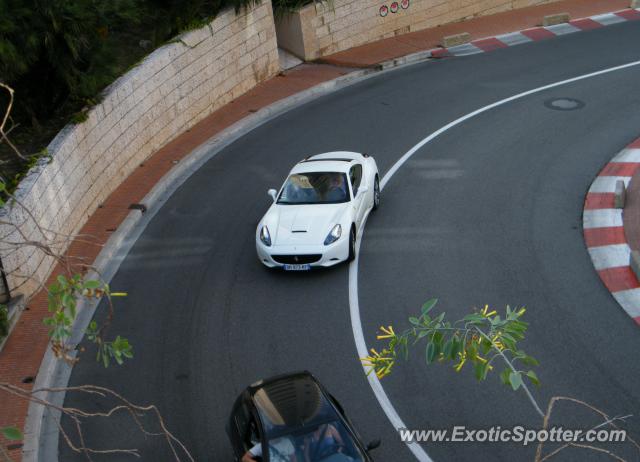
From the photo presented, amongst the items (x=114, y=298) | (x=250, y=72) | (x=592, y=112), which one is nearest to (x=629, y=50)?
(x=592, y=112)

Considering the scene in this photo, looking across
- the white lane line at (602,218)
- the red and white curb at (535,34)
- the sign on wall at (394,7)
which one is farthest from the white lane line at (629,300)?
the sign on wall at (394,7)

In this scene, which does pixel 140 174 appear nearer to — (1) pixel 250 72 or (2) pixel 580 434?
(1) pixel 250 72

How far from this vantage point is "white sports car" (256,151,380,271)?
15.1 m

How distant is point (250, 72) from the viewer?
24797 mm

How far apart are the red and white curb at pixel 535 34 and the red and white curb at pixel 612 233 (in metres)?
8.56

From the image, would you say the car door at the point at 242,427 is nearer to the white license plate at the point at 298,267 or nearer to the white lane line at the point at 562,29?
the white license plate at the point at 298,267

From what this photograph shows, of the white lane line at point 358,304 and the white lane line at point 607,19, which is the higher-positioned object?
the white lane line at point 607,19

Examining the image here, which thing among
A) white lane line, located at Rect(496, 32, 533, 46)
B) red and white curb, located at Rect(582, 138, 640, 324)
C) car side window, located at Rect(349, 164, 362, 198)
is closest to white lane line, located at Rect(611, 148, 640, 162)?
red and white curb, located at Rect(582, 138, 640, 324)

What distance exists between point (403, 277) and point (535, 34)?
638 inches

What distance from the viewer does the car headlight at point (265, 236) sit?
15280mm

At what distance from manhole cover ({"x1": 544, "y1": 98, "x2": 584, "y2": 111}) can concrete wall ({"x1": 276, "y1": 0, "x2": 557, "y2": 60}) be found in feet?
24.9

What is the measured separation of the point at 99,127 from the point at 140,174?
180 cm

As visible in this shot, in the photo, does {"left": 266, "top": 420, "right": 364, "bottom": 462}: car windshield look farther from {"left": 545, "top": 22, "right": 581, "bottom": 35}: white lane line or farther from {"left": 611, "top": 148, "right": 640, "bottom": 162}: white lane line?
{"left": 545, "top": 22, "right": 581, "bottom": 35}: white lane line

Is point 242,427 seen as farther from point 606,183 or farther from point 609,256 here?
point 606,183
